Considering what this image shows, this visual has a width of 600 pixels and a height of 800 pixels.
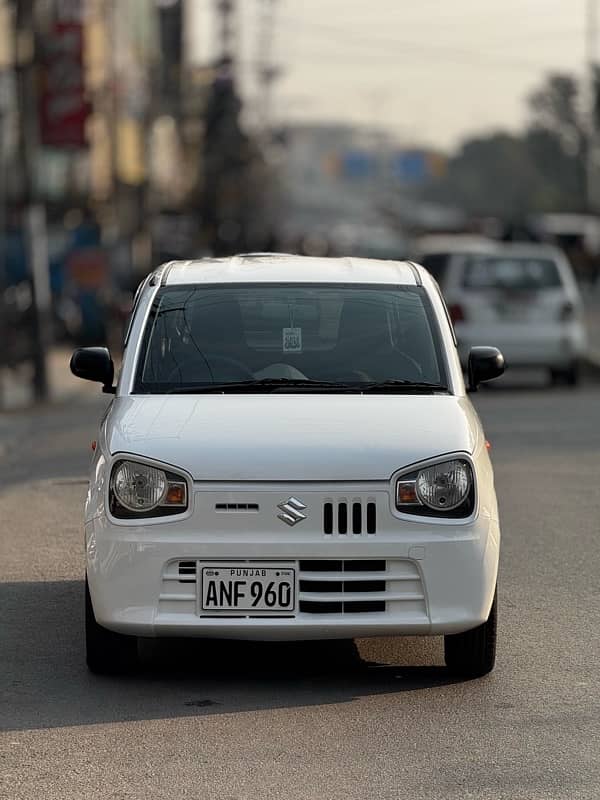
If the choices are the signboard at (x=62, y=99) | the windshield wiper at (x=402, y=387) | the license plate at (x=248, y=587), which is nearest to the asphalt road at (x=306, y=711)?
the license plate at (x=248, y=587)

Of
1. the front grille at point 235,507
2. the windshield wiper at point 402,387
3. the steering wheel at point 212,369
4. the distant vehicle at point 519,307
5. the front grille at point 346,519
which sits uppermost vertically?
the steering wheel at point 212,369

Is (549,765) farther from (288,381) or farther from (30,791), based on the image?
(288,381)

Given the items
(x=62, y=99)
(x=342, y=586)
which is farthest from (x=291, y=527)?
(x=62, y=99)

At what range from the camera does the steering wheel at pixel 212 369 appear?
764cm

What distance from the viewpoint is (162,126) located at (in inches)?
3620

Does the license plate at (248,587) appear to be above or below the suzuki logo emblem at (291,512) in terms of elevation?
below

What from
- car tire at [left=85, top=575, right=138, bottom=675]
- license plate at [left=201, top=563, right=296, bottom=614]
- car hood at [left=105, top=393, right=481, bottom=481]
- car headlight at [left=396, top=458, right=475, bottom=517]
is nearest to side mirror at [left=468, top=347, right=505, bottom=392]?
car hood at [left=105, top=393, right=481, bottom=481]

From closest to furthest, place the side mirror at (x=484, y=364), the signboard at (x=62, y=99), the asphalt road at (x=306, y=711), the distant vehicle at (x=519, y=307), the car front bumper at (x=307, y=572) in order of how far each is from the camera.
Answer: the asphalt road at (x=306, y=711) → the car front bumper at (x=307, y=572) → the side mirror at (x=484, y=364) → the distant vehicle at (x=519, y=307) → the signboard at (x=62, y=99)

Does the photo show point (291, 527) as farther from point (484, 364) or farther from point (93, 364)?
point (484, 364)

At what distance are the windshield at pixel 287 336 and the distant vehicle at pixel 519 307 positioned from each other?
14.1 m

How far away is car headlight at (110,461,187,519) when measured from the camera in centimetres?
664

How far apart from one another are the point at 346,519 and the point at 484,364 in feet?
6.37

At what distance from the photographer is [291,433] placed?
22.4 feet

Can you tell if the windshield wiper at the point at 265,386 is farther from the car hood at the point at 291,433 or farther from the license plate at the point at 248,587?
the license plate at the point at 248,587
